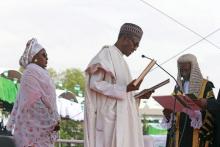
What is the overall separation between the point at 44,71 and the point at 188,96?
1556 mm

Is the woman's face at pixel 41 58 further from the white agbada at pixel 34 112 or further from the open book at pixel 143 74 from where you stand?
the open book at pixel 143 74

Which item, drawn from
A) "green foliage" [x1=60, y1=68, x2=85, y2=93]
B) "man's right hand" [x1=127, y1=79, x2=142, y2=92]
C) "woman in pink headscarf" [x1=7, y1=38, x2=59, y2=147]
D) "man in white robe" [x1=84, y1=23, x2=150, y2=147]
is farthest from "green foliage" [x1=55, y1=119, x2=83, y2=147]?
"green foliage" [x1=60, y1=68, x2=85, y2=93]

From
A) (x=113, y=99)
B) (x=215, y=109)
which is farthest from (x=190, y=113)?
(x=113, y=99)

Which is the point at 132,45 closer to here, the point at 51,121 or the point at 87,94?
the point at 87,94

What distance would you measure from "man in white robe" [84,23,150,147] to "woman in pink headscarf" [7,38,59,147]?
31.0 inches

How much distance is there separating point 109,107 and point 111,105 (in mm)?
30

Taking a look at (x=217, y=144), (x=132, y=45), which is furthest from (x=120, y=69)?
(x=217, y=144)

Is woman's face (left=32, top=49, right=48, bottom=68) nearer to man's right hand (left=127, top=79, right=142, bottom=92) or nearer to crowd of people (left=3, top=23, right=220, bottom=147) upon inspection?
crowd of people (left=3, top=23, right=220, bottom=147)

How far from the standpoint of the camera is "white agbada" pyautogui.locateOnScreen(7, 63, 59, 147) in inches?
227

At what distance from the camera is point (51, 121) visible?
589 cm

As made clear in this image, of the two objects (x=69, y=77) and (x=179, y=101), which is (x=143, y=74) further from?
(x=69, y=77)

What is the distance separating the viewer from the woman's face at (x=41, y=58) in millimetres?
5923

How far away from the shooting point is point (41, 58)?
595 cm

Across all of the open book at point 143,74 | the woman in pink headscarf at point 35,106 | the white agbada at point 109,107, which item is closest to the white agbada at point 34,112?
the woman in pink headscarf at point 35,106
